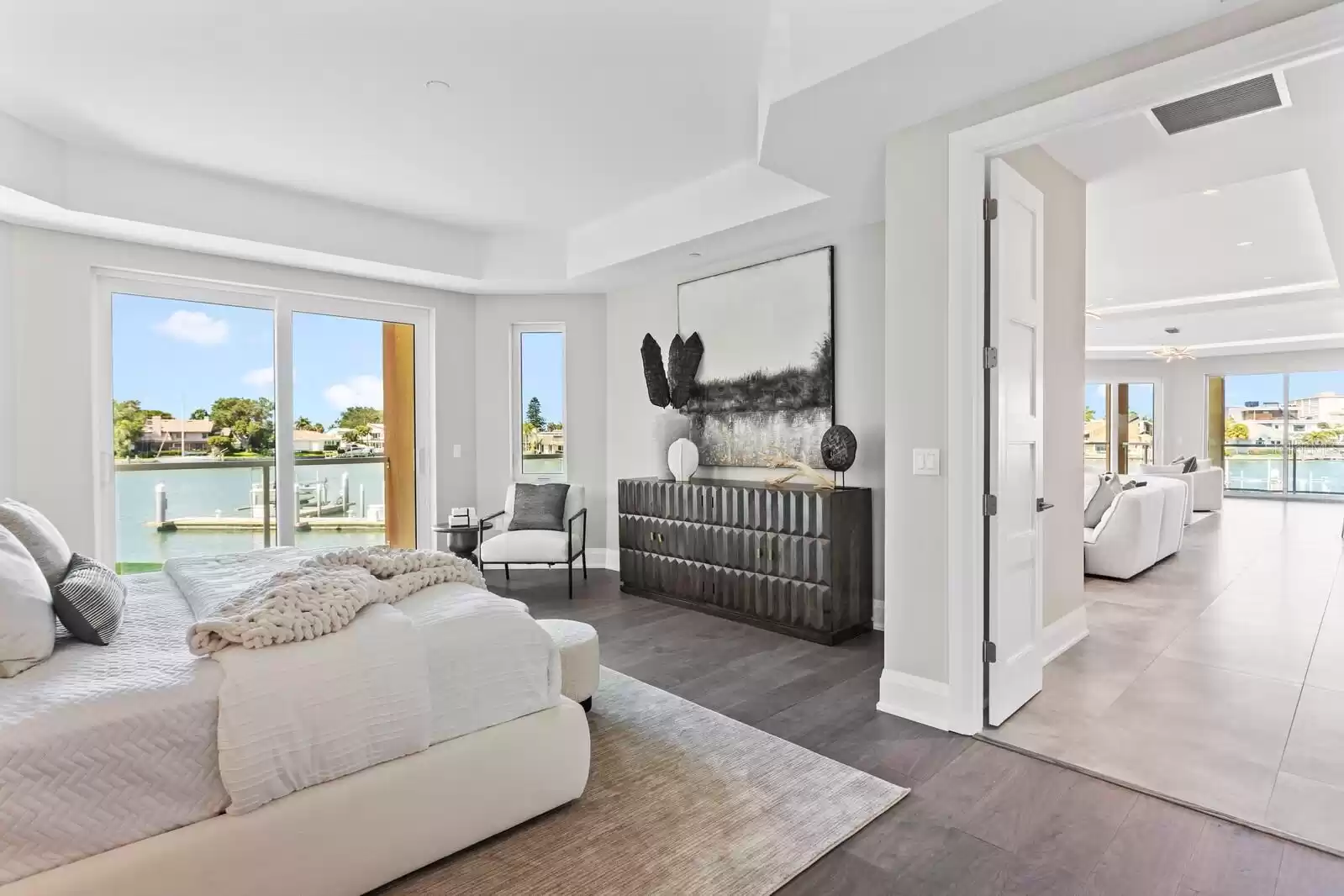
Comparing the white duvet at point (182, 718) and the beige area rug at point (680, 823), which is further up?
the white duvet at point (182, 718)

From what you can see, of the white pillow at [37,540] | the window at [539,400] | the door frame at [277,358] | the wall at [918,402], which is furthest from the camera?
the window at [539,400]

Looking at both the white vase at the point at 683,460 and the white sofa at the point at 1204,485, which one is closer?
the white vase at the point at 683,460

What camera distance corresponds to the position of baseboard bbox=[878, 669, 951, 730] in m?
2.72

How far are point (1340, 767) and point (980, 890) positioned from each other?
5.26 ft

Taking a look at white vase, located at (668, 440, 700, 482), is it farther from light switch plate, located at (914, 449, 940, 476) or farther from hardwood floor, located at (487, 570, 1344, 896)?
light switch plate, located at (914, 449, 940, 476)

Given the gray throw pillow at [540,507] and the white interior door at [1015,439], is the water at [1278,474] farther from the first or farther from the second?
the gray throw pillow at [540,507]

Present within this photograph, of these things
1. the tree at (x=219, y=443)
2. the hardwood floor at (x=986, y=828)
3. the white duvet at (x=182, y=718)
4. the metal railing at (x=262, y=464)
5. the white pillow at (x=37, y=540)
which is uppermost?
the tree at (x=219, y=443)

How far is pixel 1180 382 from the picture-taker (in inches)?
483

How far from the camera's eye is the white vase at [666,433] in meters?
5.49

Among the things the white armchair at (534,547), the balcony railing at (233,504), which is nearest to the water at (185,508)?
the balcony railing at (233,504)

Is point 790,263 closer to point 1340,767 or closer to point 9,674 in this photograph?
point 1340,767

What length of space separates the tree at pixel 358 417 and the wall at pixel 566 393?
859 millimetres

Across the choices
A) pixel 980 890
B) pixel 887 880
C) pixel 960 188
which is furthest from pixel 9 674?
pixel 960 188

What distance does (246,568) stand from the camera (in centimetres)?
271
